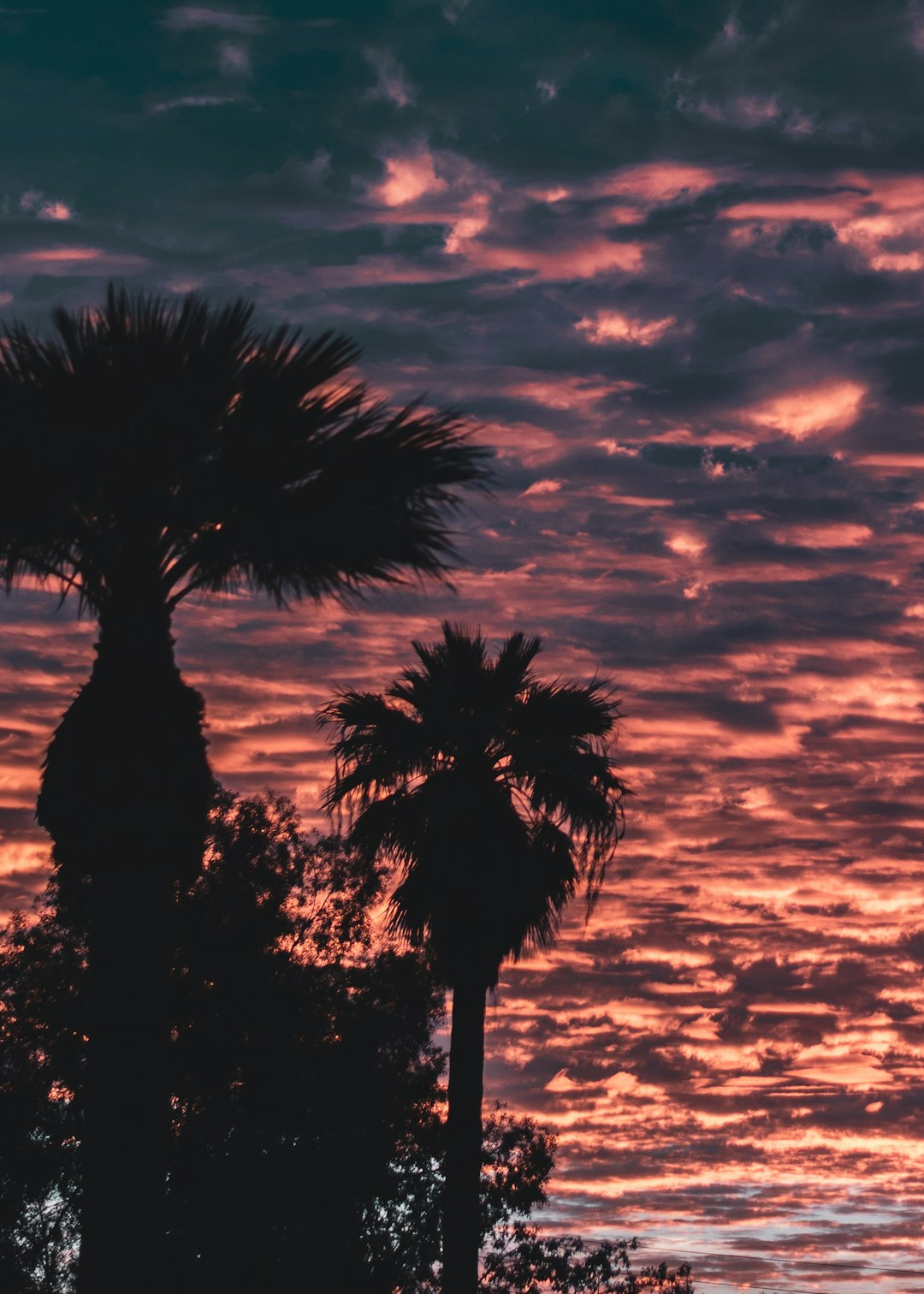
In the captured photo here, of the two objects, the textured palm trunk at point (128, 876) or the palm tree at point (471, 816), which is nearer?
the textured palm trunk at point (128, 876)

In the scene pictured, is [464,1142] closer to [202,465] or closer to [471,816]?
[471,816]

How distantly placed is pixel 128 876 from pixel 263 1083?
36.8 feet

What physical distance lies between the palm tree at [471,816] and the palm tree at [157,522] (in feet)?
26.9

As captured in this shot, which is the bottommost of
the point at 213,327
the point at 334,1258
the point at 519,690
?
the point at 334,1258

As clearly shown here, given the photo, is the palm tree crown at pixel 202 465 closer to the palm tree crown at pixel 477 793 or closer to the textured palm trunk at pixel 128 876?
the textured palm trunk at pixel 128 876

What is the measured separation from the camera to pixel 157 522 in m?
14.5

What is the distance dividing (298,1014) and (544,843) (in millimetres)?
5158

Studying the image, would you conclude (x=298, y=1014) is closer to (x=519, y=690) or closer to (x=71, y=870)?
(x=519, y=690)

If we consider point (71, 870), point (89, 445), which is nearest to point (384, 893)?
point (71, 870)

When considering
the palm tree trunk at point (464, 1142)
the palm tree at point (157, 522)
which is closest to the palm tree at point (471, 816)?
the palm tree trunk at point (464, 1142)

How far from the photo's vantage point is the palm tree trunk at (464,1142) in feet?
69.1

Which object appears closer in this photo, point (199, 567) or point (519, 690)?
point (199, 567)

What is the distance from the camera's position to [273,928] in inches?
975

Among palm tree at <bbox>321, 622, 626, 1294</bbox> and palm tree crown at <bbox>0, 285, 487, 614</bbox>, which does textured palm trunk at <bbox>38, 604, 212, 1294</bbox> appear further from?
palm tree at <bbox>321, 622, 626, 1294</bbox>
